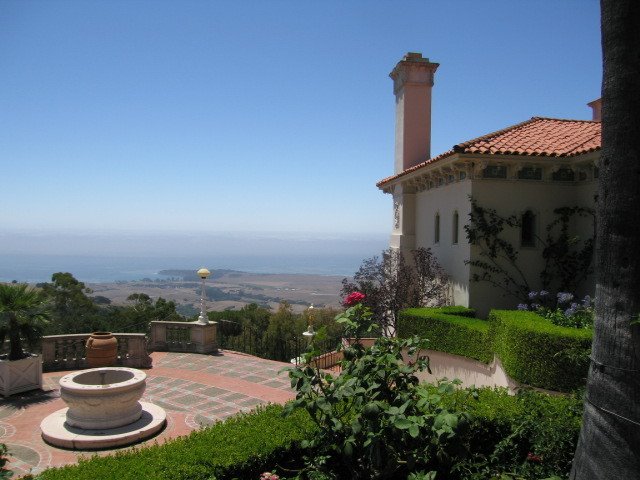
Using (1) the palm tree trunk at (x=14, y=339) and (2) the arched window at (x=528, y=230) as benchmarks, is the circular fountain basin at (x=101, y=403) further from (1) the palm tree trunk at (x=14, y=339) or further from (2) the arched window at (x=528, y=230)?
(2) the arched window at (x=528, y=230)

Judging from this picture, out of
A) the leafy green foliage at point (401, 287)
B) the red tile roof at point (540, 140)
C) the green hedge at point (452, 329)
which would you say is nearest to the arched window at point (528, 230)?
the red tile roof at point (540, 140)

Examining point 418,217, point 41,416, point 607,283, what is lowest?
point 41,416

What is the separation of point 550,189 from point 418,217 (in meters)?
5.26

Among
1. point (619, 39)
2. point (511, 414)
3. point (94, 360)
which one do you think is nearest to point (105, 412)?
point (94, 360)

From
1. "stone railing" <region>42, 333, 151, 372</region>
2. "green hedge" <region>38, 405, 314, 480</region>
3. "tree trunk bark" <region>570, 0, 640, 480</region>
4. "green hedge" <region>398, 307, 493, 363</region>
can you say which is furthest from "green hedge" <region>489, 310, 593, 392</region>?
"stone railing" <region>42, 333, 151, 372</region>

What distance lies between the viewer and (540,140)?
45.4 feet

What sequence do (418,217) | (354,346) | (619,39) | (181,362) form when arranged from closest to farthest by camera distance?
(619,39)
(354,346)
(181,362)
(418,217)

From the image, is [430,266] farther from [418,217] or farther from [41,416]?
[41,416]

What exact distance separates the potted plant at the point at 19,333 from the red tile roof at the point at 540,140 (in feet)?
36.3

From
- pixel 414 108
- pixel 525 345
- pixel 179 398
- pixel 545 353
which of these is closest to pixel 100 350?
pixel 179 398

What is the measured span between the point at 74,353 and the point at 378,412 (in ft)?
43.6

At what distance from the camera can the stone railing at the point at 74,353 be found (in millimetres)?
14312

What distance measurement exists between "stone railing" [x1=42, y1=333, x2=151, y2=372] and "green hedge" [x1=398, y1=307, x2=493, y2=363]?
7501mm

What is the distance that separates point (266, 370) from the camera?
14258 mm
